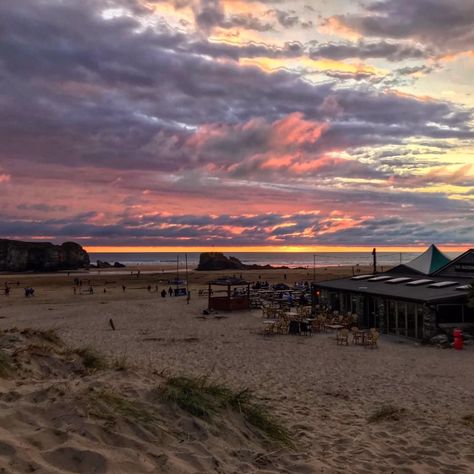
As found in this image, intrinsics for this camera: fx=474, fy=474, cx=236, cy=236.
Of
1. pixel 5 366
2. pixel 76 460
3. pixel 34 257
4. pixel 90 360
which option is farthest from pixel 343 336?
pixel 34 257

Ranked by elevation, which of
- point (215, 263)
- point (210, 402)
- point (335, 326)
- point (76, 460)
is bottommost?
point (335, 326)

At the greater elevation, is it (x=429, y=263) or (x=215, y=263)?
(x=429, y=263)

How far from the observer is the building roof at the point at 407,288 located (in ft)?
69.4

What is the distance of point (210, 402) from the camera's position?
6.66m

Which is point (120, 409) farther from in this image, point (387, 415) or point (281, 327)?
point (281, 327)

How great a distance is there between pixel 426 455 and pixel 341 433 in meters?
1.45

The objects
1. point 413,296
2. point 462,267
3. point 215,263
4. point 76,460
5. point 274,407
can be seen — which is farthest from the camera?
point 215,263

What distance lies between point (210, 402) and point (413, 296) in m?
17.6

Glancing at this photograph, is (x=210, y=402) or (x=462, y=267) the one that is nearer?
(x=210, y=402)

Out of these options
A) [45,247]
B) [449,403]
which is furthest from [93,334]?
[45,247]

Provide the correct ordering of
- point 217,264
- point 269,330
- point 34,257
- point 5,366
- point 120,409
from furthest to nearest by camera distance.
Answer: point 217,264, point 34,257, point 269,330, point 5,366, point 120,409

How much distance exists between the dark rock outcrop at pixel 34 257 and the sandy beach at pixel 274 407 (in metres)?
89.6

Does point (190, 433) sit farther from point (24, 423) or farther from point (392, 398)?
point (392, 398)

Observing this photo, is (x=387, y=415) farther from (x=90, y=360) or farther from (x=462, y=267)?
(x=462, y=267)
